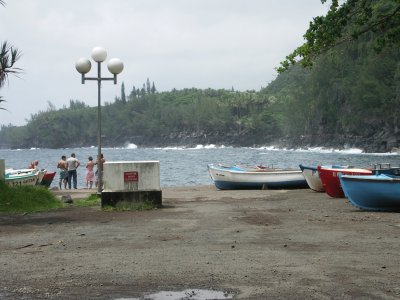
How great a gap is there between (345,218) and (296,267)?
6.10 m

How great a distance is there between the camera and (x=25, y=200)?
649 inches

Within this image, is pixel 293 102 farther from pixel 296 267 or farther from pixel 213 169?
pixel 296 267

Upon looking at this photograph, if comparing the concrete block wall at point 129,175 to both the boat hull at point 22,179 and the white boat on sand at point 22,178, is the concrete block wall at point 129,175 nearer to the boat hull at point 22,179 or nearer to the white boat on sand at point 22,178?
the white boat on sand at point 22,178

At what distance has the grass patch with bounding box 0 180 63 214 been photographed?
15.8 metres

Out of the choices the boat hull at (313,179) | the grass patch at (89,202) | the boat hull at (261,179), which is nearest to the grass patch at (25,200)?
the grass patch at (89,202)

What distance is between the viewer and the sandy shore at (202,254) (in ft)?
22.8

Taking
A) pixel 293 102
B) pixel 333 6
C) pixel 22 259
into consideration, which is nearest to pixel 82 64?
pixel 333 6

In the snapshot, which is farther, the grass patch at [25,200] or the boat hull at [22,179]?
the boat hull at [22,179]

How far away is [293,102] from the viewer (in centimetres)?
16025

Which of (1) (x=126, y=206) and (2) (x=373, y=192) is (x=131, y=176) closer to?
(1) (x=126, y=206)

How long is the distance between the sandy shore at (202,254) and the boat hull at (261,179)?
1108 cm

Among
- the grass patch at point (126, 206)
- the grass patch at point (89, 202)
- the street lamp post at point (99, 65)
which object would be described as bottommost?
the grass patch at point (89, 202)

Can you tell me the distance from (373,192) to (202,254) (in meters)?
7.34

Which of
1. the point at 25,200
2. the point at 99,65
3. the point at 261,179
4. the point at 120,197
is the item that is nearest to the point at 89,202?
the point at 25,200
